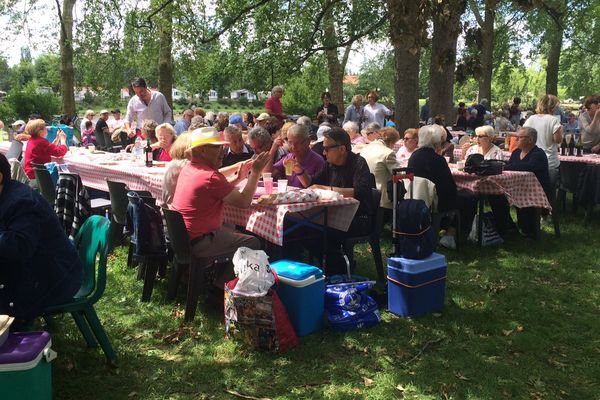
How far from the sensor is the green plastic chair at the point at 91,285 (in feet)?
11.2

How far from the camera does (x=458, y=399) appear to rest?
3.28 meters

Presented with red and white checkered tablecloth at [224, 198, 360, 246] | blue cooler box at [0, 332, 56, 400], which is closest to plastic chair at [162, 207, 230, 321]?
red and white checkered tablecloth at [224, 198, 360, 246]

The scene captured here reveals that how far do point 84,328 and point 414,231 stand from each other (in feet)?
8.11

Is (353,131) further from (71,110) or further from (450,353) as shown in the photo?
(71,110)

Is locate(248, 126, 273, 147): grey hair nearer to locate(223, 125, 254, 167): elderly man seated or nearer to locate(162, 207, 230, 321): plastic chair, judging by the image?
locate(223, 125, 254, 167): elderly man seated

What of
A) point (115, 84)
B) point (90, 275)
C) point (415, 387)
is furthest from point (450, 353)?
point (115, 84)

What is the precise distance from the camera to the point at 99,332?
142 inches

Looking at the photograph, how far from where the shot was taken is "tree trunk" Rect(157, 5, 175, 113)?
35.0ft

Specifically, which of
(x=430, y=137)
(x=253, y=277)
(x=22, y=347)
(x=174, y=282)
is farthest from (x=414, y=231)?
(x=22, y=347)

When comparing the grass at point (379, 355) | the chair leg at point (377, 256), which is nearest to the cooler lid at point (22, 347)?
the grass at point (379, 355)

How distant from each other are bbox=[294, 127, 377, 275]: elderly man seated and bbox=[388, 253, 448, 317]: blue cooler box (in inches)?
28.1

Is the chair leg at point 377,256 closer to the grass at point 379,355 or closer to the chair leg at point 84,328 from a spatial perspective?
the grass at point 379,355

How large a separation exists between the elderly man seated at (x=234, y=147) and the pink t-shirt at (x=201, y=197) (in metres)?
2.04

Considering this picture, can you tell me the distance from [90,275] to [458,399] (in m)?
2.37
